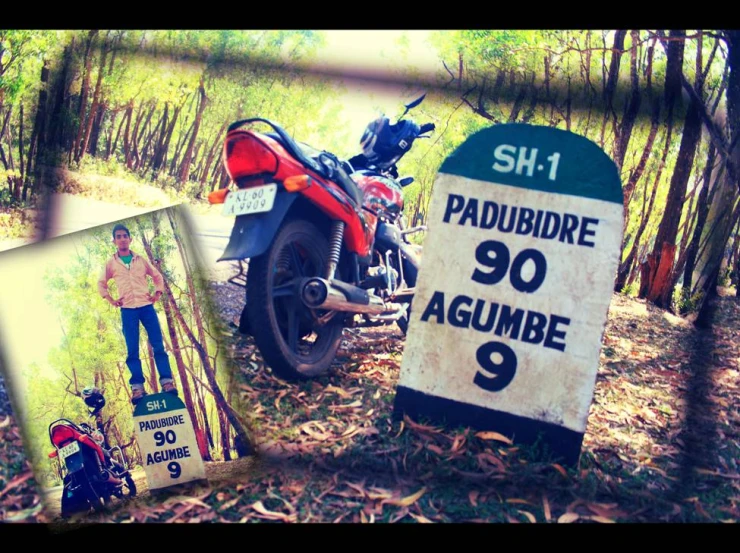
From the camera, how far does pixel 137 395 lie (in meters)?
3.76

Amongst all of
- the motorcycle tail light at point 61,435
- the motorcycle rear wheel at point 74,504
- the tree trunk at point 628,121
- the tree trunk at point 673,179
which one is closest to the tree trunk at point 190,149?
the motorcycle tail light at point 61,435

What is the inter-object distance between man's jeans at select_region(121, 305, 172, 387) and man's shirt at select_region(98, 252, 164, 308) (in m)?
0.05

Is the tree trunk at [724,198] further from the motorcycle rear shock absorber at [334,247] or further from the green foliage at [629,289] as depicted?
the motorcycle rear shock absorber at [334,247]

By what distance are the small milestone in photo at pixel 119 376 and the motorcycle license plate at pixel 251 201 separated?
0.48 meters

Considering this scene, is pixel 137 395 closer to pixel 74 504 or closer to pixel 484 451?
pixel 74 504

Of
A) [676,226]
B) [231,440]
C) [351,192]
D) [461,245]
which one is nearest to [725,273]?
[676,226]

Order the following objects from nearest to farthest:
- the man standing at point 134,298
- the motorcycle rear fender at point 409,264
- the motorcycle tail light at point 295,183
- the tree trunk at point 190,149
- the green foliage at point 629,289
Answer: the motorcycle tail light at point 295,183, the man standing at point 134,298, the tree trunk at point 190,149, the motorcycle rear fender at point 409,264, the green foliage at point 629,289

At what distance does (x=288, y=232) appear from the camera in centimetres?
366

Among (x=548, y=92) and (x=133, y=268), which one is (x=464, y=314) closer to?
(x=548, y=92)

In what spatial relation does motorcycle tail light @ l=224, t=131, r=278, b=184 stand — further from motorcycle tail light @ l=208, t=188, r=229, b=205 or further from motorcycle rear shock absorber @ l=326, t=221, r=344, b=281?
motorcycle rear shock absorber @ l=326, t=221, r=344, b=281

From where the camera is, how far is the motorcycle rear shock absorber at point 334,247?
380cm

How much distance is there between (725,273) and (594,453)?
1689mm

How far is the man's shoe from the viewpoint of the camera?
3.76 meters

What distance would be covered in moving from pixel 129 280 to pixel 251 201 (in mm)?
833
